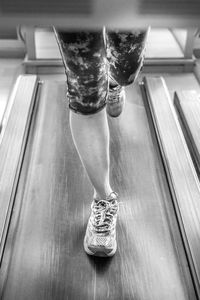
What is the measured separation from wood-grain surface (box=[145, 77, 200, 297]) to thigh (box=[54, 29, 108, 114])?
2.03ft

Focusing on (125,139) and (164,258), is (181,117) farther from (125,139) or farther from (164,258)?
(164,258)

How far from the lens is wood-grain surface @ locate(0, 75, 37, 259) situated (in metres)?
1.43

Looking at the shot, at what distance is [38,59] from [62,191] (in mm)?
1291

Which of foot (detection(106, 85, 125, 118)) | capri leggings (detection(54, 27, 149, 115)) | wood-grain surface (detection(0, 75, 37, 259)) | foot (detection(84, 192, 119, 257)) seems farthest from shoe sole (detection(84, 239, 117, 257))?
foot (detection(106, 85, 125, 118))

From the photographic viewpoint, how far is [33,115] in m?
1.98

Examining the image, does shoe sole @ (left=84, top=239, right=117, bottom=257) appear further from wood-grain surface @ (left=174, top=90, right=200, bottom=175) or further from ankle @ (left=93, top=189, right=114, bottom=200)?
wood-grain surface @ (left=174, top=90, right=200, bottom=175)

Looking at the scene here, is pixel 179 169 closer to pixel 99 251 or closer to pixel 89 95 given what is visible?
pixel 99 251

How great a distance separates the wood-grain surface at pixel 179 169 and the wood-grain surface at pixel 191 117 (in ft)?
0.21

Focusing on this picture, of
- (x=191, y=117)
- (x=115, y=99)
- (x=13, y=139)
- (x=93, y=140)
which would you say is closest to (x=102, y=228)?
(x=93, y=140)

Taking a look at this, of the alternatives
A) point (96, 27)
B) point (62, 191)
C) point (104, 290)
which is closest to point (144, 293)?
point (104, 290)

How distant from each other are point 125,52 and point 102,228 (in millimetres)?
568

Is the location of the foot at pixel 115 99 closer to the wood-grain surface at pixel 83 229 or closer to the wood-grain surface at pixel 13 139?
the wood-grain surface at pixel 83 229

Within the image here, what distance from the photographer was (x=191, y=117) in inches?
78.0

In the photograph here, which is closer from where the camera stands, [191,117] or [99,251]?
[99,251]
